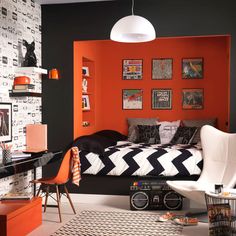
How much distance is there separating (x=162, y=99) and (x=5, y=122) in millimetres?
3116

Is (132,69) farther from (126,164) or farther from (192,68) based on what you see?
(126,164)

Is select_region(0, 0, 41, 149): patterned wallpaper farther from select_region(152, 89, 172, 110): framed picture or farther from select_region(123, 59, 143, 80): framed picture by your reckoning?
select_region(152, 89, 172, 110): framed picture

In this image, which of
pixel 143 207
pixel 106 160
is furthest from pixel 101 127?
pixel 143 207

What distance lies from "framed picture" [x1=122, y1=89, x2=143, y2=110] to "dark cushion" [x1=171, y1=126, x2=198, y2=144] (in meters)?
1.07

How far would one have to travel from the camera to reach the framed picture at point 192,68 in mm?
7242

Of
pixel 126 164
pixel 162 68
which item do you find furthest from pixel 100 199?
pixel 162 68

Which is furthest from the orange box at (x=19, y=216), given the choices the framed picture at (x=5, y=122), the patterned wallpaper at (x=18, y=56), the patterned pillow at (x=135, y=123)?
the patterned pillow at (x=135, y=123)

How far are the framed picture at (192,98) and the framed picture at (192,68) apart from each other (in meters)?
0.23

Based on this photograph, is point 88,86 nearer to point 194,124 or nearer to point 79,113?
point 79,113

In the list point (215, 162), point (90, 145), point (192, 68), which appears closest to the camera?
point (215, 162)

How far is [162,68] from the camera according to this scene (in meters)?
7.41

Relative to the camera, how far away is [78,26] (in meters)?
6.04

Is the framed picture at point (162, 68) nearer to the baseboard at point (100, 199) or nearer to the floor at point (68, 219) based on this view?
the baseboard at point (100, 199)

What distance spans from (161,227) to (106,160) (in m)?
1.30
